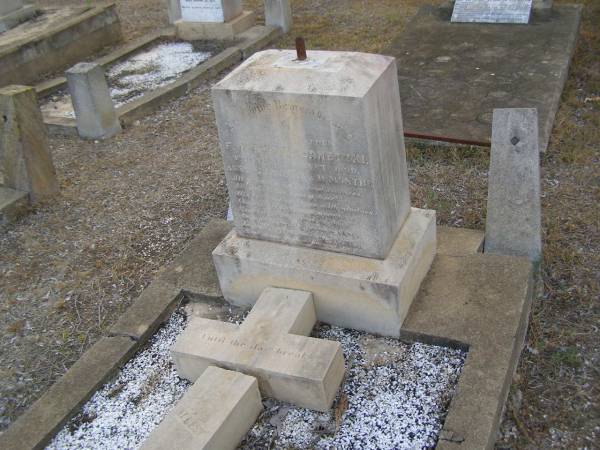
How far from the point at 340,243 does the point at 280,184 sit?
45cm

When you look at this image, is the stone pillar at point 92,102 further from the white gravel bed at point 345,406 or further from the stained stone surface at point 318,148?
the white gravel bed at point 345,406

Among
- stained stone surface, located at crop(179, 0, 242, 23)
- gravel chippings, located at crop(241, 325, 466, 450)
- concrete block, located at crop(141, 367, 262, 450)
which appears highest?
stained stone surface, located at crop(179, 0, 242, 23)

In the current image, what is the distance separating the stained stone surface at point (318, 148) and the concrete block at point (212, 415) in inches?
34.5

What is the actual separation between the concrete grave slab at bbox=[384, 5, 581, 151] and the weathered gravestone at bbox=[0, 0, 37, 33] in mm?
5516

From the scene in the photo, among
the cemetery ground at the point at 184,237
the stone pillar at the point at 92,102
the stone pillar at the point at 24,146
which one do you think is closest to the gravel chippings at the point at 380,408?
the cemetery ground at the point at 184,237

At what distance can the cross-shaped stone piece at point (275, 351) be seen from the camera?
9.99 ft

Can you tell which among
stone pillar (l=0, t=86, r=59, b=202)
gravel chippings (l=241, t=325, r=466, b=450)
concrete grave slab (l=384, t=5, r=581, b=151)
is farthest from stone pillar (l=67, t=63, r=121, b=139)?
gravel chippings (l=241, t=325, r=466, b=450)

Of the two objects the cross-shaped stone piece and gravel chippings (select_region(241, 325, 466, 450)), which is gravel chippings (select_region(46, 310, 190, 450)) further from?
gravel chippings (select_region(241, 325, 466, 450))

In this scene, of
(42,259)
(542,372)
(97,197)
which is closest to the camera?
(542,372)

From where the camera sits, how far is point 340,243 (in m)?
3.40

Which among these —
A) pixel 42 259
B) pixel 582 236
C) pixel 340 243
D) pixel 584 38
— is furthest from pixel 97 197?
pixel 584 38

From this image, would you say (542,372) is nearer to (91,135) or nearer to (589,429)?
(589,429)

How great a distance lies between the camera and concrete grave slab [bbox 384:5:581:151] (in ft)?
18.5

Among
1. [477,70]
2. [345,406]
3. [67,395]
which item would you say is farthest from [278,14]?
[345,406]
